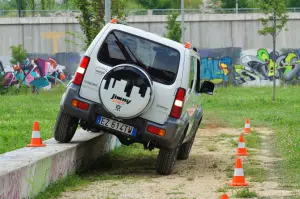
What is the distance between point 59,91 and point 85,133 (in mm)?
33726

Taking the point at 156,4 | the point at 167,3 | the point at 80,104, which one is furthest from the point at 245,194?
the point at 156,4

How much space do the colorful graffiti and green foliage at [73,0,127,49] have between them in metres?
25.3

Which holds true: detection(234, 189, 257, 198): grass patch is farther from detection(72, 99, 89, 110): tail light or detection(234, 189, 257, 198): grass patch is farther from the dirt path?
detection(72, 99, 89, 110): tail light

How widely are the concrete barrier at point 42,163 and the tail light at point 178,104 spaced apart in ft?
5.28

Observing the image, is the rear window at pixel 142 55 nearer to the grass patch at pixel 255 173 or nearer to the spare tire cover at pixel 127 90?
the spare tire cover at pixel 127 90

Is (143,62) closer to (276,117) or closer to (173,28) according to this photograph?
(276,117)

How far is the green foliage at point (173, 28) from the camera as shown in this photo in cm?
5247

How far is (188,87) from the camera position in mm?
13789

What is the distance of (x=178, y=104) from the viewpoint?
13.2 meters

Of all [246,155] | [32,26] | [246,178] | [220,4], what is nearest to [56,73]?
[32,26]

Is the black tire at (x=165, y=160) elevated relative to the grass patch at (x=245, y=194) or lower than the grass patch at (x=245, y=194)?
lower

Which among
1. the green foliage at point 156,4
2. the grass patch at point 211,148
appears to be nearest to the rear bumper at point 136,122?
the grass patch at point 211,148

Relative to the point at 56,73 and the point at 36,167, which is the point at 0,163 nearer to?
the point at 36,167

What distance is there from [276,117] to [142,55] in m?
15.7
